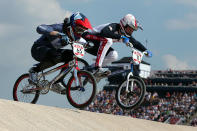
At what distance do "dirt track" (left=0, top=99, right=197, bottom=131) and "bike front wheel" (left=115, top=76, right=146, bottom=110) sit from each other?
1.48ft

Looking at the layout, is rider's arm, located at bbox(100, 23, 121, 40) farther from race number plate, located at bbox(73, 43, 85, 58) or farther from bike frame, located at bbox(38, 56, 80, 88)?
bike frame, located at bbox(38, 56, 80, 88)

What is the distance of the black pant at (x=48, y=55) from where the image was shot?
29.8 ft

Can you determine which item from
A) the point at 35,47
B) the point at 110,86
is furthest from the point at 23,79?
the point at 110,86

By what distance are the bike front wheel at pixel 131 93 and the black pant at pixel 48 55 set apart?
163 cm

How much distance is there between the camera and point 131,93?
948cm

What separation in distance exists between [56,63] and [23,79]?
118 cm

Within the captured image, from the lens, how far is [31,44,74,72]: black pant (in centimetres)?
908

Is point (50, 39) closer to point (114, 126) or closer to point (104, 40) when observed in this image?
point (104, 40)

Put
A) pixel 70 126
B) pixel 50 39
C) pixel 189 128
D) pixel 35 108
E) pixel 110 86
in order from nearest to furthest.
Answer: pixel 70 126 < pixel 35 108 < pixel 50 39 < pixel 189 128 < pixel 110 86

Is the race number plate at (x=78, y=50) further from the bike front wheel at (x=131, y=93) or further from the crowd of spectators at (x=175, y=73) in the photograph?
the crowd of spectators at (x=175, y=73)

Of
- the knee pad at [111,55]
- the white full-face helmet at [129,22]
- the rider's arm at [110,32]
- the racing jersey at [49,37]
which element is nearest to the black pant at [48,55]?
the racing jersey at [49,37]

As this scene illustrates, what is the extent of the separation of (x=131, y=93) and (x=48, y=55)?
2.31 m

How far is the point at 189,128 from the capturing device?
36.7ft

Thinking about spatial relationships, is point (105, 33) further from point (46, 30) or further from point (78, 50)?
point (46, 30)
